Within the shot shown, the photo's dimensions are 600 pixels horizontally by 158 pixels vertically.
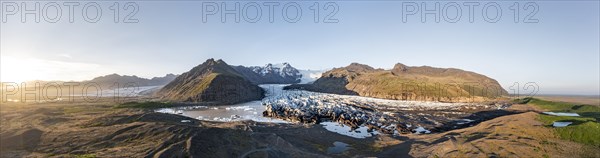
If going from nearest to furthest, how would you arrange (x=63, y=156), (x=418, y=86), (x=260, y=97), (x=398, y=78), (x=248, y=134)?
(x=63, y=156), (x=248, y=134), (x=418, y=86), (x=260, y=97), (x=398, y=78)

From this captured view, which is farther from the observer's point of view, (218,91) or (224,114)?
(218,91)

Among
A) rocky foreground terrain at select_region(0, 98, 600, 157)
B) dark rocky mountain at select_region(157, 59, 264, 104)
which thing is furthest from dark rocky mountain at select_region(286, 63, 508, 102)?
rocky foreground terrain at select_region(0, 98, 600, 157)

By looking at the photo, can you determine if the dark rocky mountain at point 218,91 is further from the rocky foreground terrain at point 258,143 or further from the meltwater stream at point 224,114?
the rocky foreground terrain at point 258,143

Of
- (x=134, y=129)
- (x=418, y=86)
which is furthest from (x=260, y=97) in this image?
(x=134, y=129)

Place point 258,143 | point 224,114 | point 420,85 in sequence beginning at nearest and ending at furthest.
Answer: point 258,143 → point 224,114 → point 420,85

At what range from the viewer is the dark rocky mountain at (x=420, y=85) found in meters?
123

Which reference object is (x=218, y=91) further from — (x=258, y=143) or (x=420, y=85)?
(x=258, y=143)

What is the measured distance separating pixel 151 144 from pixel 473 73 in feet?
597

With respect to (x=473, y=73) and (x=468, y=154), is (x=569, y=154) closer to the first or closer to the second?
(x=468, y=154)

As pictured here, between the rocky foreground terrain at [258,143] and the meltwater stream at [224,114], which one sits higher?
the rocky foreground terrain at [258,143]

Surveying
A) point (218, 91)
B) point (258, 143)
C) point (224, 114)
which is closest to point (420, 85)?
point (218, 91)

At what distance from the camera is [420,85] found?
438 ft

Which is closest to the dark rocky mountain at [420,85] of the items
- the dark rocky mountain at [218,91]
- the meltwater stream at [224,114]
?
the dark rocky mountain at [218,91]

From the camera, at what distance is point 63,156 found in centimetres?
2916
